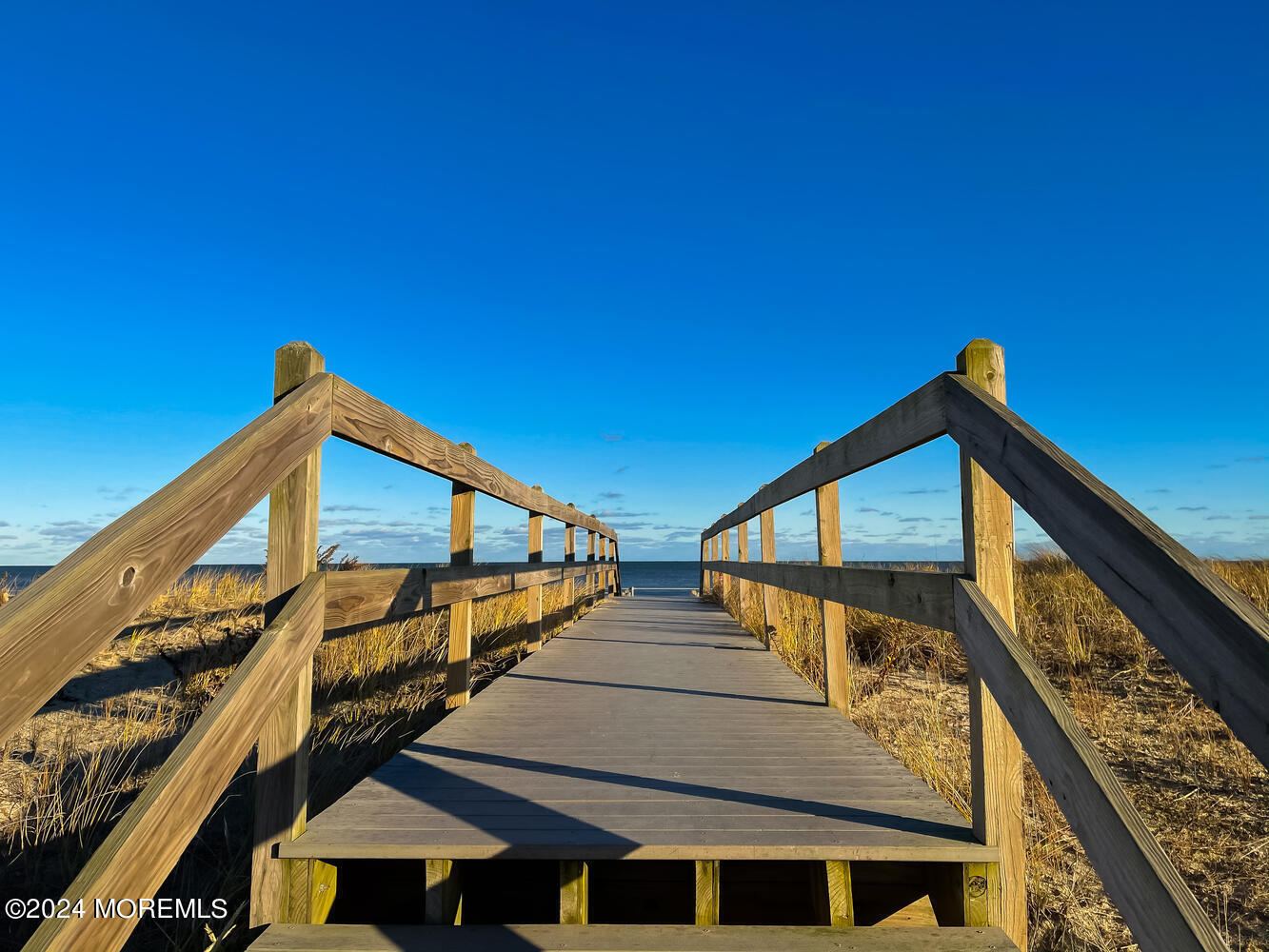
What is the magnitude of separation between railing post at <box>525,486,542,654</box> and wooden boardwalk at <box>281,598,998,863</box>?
133cm

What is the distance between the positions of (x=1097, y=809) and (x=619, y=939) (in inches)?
43.3

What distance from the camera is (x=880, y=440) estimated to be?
8.68ft

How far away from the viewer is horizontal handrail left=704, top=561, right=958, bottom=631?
213cm

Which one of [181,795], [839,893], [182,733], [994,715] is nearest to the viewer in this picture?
[181,795]

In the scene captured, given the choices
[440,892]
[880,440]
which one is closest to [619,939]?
[440,892]

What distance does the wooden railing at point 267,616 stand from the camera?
1.21 m

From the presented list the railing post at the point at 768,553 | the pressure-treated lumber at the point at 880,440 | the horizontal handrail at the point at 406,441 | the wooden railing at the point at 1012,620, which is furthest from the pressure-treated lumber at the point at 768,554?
the wooden railing at the point at 1012,620

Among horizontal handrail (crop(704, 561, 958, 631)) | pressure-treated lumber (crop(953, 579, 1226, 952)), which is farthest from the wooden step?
horizontal handrail (crop(704, 561, 958, 631))

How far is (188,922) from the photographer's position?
101 inches

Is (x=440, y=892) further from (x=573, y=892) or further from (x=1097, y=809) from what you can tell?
(x=1097, y=809)

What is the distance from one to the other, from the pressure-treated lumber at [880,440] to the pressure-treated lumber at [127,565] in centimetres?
181

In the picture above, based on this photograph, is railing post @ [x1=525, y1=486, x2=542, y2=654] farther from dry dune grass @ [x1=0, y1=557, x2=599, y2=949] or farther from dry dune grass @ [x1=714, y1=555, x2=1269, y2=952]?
dry dune grass @ [x1=714, y1=555, x2=1269, y2=952]

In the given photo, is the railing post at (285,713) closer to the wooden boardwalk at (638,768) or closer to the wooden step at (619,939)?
the wooden boardwalk at (638,768)

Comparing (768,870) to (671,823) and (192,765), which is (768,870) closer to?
(671,823)
